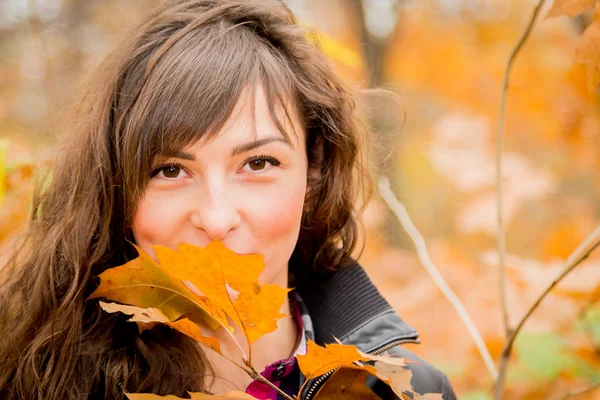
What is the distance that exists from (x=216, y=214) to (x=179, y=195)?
12 centimetres

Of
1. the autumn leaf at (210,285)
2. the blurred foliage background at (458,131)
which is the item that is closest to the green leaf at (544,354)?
the blurred foliage background at (458,131)

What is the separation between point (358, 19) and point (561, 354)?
3681mm

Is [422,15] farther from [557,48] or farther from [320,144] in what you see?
[320,144]

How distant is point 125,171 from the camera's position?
4.39 feet

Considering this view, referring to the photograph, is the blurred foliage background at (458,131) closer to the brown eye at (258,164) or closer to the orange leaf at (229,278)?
the brown eye at (258,164)

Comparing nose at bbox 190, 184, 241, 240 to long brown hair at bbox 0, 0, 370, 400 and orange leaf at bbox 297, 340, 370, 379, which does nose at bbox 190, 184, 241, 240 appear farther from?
orange leaf at bbox 297, 340, 370, 379

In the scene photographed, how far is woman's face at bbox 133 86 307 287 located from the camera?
4.12ft

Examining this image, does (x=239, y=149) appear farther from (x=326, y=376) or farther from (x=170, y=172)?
(x=326, y=376)

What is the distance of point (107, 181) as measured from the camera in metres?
1.43

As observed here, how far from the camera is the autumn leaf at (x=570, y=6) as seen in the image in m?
1.11

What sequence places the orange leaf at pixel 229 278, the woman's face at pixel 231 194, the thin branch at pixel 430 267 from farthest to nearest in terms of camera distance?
the thin branch at pixel 430 267, the woman's face at pixel 231 194, the orange leaf at pixel 229 278

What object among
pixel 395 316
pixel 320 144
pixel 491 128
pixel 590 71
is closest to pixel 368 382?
pixel 395 316

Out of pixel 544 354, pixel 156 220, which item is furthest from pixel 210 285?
pixel 544 354

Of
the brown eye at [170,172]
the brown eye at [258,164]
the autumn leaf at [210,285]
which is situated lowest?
the autumn leaf at [210,285]
